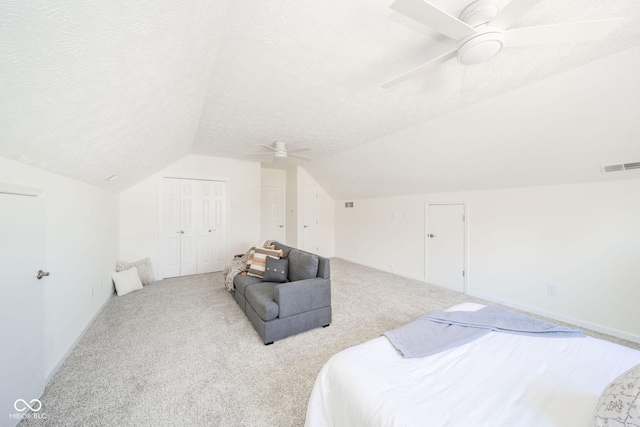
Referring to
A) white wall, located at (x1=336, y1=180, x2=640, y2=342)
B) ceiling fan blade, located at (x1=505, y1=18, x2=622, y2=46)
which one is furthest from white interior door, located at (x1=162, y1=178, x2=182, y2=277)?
ceiling fan blade, located at (x1=505, y1=18, x2=622, y2=46)

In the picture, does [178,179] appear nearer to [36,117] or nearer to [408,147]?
[36,117]

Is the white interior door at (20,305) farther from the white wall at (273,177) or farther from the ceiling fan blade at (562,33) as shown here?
the white wall at (273,177)

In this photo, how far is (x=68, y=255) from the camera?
7.11 ft

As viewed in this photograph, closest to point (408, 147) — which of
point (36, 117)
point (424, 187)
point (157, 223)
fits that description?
point (424, 187)

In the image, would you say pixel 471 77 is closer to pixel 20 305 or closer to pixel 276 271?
pixel 276 271

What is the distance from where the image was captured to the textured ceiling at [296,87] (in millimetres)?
1075

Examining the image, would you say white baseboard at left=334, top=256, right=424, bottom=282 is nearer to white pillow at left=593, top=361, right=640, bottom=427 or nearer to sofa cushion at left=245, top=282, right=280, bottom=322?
sofa cushion at left=245, top=282, right=280, bottom=322

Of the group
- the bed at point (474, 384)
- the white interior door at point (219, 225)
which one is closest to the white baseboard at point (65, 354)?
the white interior door at point (219, 225)

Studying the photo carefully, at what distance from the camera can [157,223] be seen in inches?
171

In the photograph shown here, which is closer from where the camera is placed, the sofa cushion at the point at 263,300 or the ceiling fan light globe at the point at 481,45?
the ceiling fan light globe at the point at 481,45

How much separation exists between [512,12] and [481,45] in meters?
0.19

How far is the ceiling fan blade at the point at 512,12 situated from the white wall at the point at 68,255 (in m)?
3.01

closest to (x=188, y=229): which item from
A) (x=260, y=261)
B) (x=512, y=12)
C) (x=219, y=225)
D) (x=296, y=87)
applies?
(x=219, y=225)

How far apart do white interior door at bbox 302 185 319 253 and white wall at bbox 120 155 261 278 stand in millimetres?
1285
